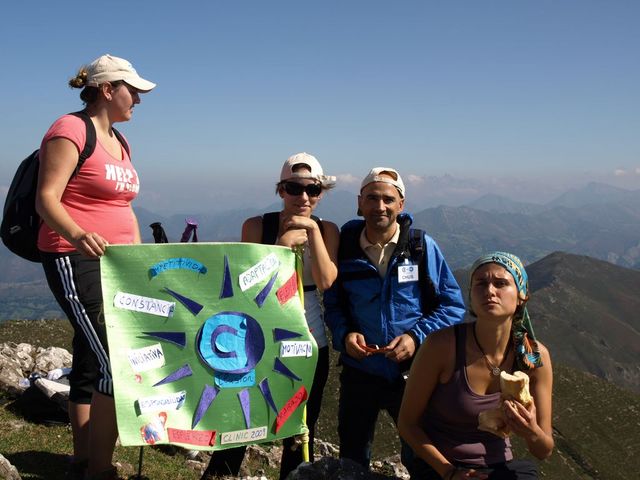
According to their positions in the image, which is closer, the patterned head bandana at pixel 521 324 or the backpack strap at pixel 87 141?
the patterned head bandana at pixel 521 324

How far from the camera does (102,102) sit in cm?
699

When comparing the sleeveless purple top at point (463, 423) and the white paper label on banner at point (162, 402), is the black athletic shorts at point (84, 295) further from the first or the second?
the sleeveless purple top at point (463, 423)

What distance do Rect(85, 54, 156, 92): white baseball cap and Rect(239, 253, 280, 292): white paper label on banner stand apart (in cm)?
289

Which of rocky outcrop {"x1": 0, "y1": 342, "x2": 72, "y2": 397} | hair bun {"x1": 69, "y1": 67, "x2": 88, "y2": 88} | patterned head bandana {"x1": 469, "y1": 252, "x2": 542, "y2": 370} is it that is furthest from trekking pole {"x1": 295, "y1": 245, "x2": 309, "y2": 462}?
rocky outcrop {"x1": 0, "y1": 342, "x2": 72, "y2": 397}

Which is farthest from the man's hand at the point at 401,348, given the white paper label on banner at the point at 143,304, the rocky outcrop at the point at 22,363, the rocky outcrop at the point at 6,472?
the rocky outcrop at the point at 22,363

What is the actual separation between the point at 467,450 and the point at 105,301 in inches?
178

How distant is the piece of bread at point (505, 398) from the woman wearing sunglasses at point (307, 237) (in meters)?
2.49

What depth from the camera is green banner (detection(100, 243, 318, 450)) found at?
645 centimetres

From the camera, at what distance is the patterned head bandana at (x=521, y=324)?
233 inches

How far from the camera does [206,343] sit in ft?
22.1

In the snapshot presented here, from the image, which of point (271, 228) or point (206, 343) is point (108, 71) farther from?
point (206, 343)

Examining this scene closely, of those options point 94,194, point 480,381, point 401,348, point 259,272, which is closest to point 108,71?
point 94,194

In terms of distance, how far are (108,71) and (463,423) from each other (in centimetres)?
609

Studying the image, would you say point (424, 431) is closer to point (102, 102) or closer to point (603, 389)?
point (102, 102)
